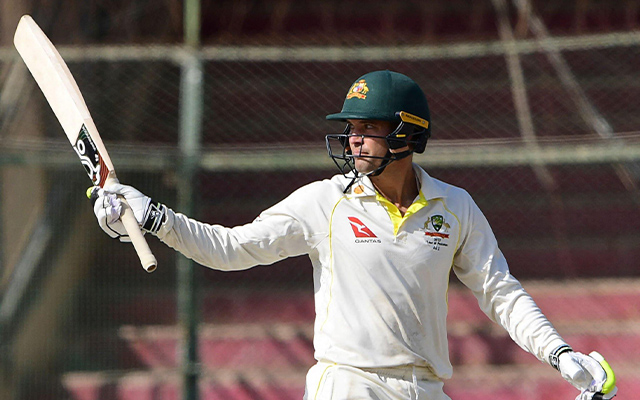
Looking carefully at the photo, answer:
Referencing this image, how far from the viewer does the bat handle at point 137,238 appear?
93.7 inches

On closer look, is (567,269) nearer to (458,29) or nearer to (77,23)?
(458,29)

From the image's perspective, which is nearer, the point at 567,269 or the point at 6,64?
the point at 6,64

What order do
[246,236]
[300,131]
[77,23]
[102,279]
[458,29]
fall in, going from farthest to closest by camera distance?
1. [458,29]
2. [300,131]
3. [77,23]
4. [102,279]
5. [246,236]

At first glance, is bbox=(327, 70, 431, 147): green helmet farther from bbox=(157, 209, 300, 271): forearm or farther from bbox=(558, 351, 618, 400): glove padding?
bbox=(558, 351, 618, 400): glove padding

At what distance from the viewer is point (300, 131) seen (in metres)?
6.28

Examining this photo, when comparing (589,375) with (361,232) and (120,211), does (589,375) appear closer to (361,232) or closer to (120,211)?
(361,232)

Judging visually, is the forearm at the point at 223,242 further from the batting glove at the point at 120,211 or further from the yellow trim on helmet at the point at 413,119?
the yellow trim on helmet at the point at 413,119

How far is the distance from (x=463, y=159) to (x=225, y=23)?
2.69 m

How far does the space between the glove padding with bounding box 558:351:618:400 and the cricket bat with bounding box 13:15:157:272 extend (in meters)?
1.50

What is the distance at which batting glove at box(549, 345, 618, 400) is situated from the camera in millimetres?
2432

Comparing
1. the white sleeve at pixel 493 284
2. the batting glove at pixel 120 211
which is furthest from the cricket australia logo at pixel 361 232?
the batting glove at pixel 120 211

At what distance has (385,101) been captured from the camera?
2713mm

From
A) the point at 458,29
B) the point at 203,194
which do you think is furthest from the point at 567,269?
the point at 203,194

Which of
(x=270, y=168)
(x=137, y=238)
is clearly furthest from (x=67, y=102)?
(x=270, y=168)
